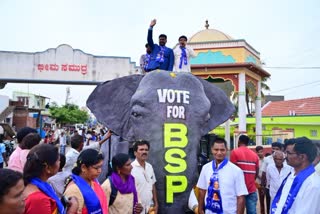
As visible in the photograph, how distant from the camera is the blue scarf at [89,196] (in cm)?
263

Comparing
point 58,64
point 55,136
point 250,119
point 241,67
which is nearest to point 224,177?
point 241,67

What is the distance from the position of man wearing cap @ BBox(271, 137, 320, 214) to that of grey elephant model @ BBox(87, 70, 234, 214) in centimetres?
98

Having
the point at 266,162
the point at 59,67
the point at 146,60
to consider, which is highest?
the point at 59,67

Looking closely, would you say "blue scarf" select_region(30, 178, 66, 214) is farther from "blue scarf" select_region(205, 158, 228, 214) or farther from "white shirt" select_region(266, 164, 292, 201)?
"white shirt" select_region(266, 164, 292, 201)

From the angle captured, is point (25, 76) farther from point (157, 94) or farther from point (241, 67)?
point (157, 94)

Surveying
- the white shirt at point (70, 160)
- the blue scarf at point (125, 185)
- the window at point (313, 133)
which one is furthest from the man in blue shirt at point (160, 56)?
the window at point (313, 133)

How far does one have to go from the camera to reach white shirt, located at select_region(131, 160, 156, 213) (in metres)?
3.44

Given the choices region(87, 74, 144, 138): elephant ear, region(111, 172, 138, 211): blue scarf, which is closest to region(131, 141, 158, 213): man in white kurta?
region(111, 172, 138, 211): blue scarf

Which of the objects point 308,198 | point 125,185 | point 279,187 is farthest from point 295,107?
point 125,185

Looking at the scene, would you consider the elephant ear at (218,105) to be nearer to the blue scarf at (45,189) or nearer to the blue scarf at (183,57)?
the blue scarf at (183,57)

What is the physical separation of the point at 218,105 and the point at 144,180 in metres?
2.16

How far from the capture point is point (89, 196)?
2.65 m

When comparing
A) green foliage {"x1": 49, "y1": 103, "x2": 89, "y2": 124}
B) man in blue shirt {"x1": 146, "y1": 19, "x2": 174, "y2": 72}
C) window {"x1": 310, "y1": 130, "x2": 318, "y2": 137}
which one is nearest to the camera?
man in blue shirt {"x1": 146, "y1": 19, "x2": 174, "y2": 72}

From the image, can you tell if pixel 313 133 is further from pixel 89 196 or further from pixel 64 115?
pixel 64 115
